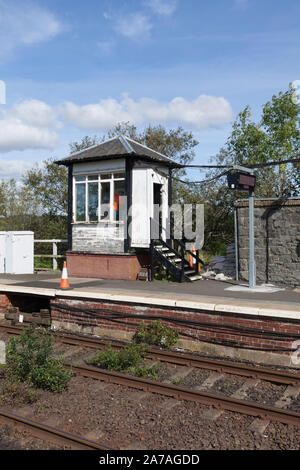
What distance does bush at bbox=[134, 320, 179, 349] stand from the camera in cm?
Result: 848

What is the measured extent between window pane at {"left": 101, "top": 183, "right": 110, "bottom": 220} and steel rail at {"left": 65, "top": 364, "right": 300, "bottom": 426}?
7105mm

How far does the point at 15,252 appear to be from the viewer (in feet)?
49.8

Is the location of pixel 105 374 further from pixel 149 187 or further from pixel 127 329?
pixel 149 187

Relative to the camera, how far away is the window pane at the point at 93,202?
1415cm

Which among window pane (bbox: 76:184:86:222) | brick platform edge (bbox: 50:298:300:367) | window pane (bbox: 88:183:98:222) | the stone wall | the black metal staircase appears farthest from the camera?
window pane (bbox: 76:184:86:222)

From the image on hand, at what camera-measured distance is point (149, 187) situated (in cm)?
1344

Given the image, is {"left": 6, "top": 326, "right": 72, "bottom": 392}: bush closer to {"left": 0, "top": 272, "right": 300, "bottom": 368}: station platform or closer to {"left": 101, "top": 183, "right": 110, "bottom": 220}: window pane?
{"left": 0, "top": 272, "right": 300, "bottom": 368}: station platform

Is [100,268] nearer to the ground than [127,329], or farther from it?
farther from it

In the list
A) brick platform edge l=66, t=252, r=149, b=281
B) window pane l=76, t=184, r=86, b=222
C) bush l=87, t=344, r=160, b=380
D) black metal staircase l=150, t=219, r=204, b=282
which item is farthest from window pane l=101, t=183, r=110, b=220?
bush l=87, t=344, r=160, b=380

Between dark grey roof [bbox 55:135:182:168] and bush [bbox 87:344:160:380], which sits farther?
dark grey roof [bbox 55:135:182:168]

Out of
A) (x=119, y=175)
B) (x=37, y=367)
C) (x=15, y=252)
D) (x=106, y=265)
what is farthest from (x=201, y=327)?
(x=15, y=252)

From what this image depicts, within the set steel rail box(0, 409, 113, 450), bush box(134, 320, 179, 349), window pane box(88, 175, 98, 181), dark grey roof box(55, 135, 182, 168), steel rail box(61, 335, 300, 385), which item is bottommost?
steel rail box(0, 409, 113, 450)
